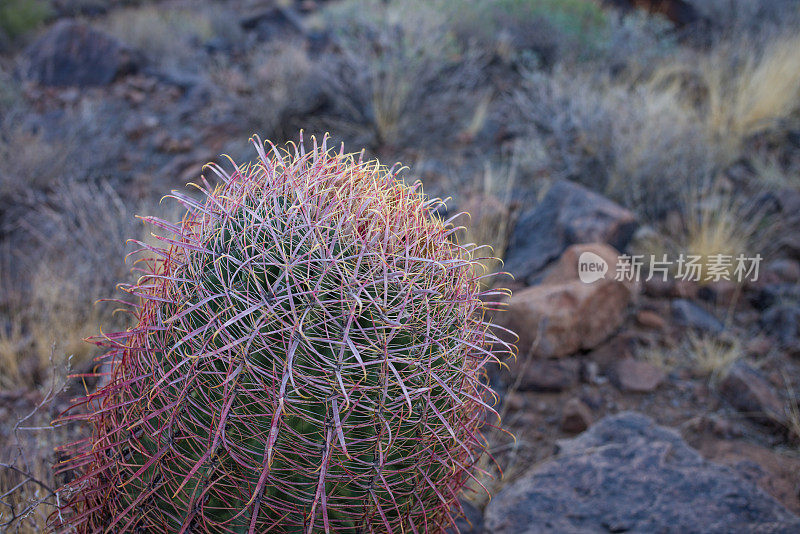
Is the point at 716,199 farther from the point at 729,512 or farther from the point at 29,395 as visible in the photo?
the point at 29,395

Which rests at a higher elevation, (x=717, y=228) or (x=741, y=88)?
(x=741, y=88)

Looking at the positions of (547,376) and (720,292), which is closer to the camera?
(547,376)

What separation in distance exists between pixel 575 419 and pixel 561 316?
0.61 metres

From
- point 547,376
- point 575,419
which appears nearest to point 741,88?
point 547,376

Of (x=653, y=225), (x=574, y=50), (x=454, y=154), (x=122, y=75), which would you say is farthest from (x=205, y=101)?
(x=653, y=225)

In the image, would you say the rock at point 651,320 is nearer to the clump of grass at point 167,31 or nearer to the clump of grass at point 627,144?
the clump of grass at point 627,144

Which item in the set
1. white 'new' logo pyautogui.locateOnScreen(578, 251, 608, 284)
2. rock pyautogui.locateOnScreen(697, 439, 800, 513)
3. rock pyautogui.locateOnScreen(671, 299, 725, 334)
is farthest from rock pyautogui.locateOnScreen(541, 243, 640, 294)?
rock pyautogui.locateOnScreen(697, 439, 800, 513)

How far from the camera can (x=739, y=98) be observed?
Result: 6.06 m

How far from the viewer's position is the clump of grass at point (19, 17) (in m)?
9.77

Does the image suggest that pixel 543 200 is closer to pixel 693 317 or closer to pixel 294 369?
pixel 693 317

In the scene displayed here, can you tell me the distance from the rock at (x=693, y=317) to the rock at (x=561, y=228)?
0.58 meters

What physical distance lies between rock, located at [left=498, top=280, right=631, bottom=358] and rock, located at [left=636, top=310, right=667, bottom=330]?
430 mm

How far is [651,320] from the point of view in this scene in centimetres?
405

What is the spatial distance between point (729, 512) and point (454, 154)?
183 inches
